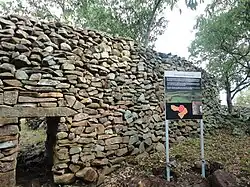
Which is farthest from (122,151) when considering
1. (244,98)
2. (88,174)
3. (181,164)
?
(244,98)

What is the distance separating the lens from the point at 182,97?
4.10 m

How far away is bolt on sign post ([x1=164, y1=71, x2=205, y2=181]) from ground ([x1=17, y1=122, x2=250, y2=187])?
29cm

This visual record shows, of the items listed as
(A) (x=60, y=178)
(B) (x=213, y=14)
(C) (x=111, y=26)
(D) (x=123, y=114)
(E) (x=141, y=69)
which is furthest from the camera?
(C) (x=111, y=26)

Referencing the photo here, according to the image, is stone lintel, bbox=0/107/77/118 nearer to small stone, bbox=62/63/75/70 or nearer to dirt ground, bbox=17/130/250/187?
small stone, bbox=62/63/75/70

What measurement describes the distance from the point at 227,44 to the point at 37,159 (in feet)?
20.9

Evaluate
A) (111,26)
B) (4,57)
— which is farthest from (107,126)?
(111,26)

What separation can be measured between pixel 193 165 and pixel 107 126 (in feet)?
5.66

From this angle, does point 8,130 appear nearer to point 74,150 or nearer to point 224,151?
point 74,150

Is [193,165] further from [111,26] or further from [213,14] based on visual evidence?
[111,26]

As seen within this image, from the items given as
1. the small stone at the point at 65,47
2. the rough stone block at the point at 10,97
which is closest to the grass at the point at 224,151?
the small stone at the point at 65,47

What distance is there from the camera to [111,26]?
8375mm

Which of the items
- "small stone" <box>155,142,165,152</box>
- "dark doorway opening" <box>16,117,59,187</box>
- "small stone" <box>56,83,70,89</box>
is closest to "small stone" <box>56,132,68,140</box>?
"dark doorway opening" <box>16,117,59,187</box>

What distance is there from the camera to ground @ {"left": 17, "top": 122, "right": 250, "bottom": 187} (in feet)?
12.7

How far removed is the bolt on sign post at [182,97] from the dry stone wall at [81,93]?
1.06 metres
